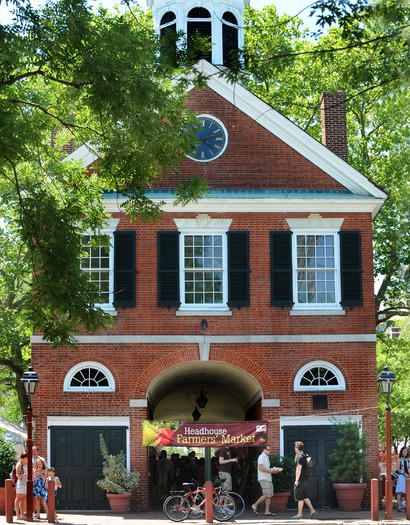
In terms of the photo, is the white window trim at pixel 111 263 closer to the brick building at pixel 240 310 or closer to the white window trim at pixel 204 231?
the brick building at pixel 240 310

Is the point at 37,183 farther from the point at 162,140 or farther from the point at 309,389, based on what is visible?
the point at 309,389

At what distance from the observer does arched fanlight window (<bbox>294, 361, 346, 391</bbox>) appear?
29.9 meters

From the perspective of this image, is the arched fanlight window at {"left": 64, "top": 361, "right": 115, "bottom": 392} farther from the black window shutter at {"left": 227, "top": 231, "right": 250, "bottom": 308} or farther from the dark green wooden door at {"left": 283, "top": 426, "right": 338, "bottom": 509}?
the dark green wooden door at {"left": 283, "top": 426, "right": 338, "bottom": 509}

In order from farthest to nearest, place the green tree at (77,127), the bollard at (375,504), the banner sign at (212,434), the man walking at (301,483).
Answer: the banner sign at (212,434)
the man walking at (301,483)
the bollard at (375,504)
the green tree at (77,127)

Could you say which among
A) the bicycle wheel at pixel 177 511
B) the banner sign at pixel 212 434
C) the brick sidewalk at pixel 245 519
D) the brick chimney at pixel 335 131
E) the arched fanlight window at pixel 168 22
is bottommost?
the brick sidewalk at pixel 245 519

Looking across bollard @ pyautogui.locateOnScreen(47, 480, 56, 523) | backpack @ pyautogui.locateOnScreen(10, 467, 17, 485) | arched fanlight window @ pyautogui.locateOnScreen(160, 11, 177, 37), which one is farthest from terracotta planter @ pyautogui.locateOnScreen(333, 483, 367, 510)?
arched fanlight window @ pyautogui.locateOnScreen(160, 11, 177, 37)

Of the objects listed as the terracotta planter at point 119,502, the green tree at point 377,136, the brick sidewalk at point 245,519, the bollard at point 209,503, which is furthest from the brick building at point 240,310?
the green tree at point 377,136

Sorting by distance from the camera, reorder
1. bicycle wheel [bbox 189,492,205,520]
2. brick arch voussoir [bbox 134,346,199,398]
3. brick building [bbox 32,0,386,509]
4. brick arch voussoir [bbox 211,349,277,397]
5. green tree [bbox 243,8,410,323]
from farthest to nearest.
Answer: green tree [bbox 243,8,410,323], brick arch voussoir [bbox 211,349,277,397], brick arch voussoir [bbox 134,346,199,398], brick building [bbox 32,0,386,509], bicycle wheel [bbox 189,492,205,520]

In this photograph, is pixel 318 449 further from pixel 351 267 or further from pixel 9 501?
pixel 9 501

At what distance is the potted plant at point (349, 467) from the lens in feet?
94.4

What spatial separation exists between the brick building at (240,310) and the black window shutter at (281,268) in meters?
0.03

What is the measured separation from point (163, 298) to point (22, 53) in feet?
40.6

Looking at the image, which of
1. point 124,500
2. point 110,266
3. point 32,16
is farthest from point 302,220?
point 32,16

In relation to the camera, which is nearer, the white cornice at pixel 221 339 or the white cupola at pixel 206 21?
the white cornice at pixel 221 339
